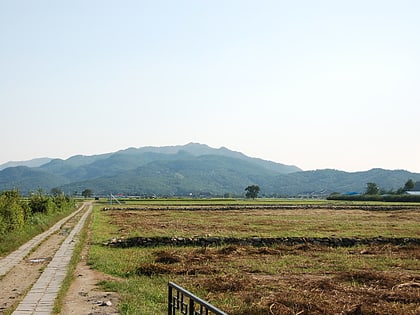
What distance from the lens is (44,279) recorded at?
1487 centimetres


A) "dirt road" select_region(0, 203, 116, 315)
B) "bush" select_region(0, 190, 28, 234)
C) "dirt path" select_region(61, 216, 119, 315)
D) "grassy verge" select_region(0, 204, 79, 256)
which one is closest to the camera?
"dirt path" select_region(61, 216, 119, 315)

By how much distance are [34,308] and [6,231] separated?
17.3m

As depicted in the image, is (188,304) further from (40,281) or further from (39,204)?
(39,204)

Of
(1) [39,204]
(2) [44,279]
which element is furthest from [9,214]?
(1) [39,204]

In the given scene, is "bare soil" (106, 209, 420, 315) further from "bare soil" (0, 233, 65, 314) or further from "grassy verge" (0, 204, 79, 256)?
"grassy verge" (0, 204, 79, 256)

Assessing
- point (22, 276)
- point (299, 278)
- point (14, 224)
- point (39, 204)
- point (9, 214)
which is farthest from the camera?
point (39, 204)

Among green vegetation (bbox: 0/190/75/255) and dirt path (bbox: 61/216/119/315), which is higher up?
green vegetation (bbox: 0/190/75/255)

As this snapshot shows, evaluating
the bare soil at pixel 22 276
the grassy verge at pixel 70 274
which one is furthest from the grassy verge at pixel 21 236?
the grassy verge at pixel 70 274

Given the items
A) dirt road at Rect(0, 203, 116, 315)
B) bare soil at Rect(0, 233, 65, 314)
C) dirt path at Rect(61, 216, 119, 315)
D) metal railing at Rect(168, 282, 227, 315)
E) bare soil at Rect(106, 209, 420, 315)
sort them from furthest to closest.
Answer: bare soil at Rect(0, 233, 65, 314)
bare soil at Rect(106, 209, 420, 315)
dirt road at Rect(0, 203, 116, 315)
dirt path at Rect(61, 216, 119, 315)
metal railing at Rect(168, 282, 227, 315)

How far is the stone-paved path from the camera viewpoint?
A: 1102cm

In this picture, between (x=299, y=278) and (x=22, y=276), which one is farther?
(x=22, y=276)

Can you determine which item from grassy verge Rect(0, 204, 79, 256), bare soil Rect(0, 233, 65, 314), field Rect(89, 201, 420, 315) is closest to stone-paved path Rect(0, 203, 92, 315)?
bare soil Rect(0, 233, 65, 314)

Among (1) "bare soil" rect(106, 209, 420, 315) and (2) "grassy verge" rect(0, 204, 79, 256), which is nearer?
(1) "bare soil" rect(106, 209, 420, 315)

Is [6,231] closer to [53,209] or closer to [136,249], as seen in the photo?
[136,249]
